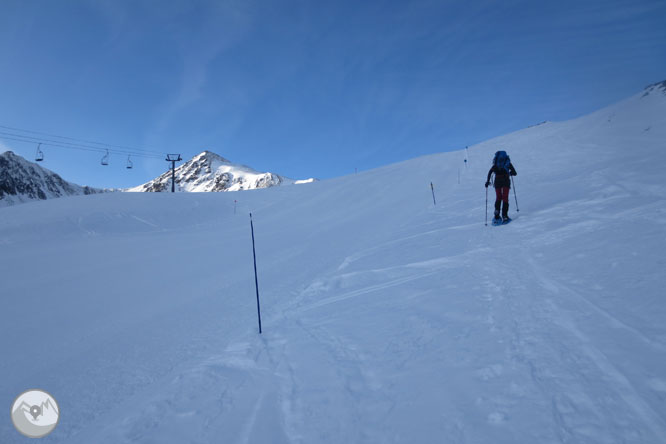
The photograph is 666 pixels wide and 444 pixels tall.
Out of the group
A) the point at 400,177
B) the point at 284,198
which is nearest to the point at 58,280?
the point at 284,198

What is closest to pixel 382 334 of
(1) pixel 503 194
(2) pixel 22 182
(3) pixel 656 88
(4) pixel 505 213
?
(4) pixel 505 213

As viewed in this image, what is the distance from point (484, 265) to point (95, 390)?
6172 mm

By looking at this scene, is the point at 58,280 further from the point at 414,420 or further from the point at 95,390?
the point at 414,420

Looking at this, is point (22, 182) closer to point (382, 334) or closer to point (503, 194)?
point (503, 194)

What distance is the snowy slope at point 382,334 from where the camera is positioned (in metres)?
2.25

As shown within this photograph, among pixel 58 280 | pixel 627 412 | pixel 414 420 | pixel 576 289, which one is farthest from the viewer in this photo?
pixel 58 280

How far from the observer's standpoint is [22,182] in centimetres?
16450

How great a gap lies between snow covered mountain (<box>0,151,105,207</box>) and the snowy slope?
681 ft

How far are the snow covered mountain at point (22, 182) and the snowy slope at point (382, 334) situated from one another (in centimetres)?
Answer: 20766

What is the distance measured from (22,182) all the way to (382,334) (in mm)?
238930

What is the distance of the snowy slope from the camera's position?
2.25m

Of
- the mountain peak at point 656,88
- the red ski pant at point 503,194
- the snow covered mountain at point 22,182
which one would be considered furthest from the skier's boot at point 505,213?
the snow covered mountain at point 22,182

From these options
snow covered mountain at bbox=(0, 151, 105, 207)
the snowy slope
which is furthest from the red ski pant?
snow covered mountain at bbox=(0, 151, 105, 207)

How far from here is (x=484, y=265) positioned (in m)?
5.30
